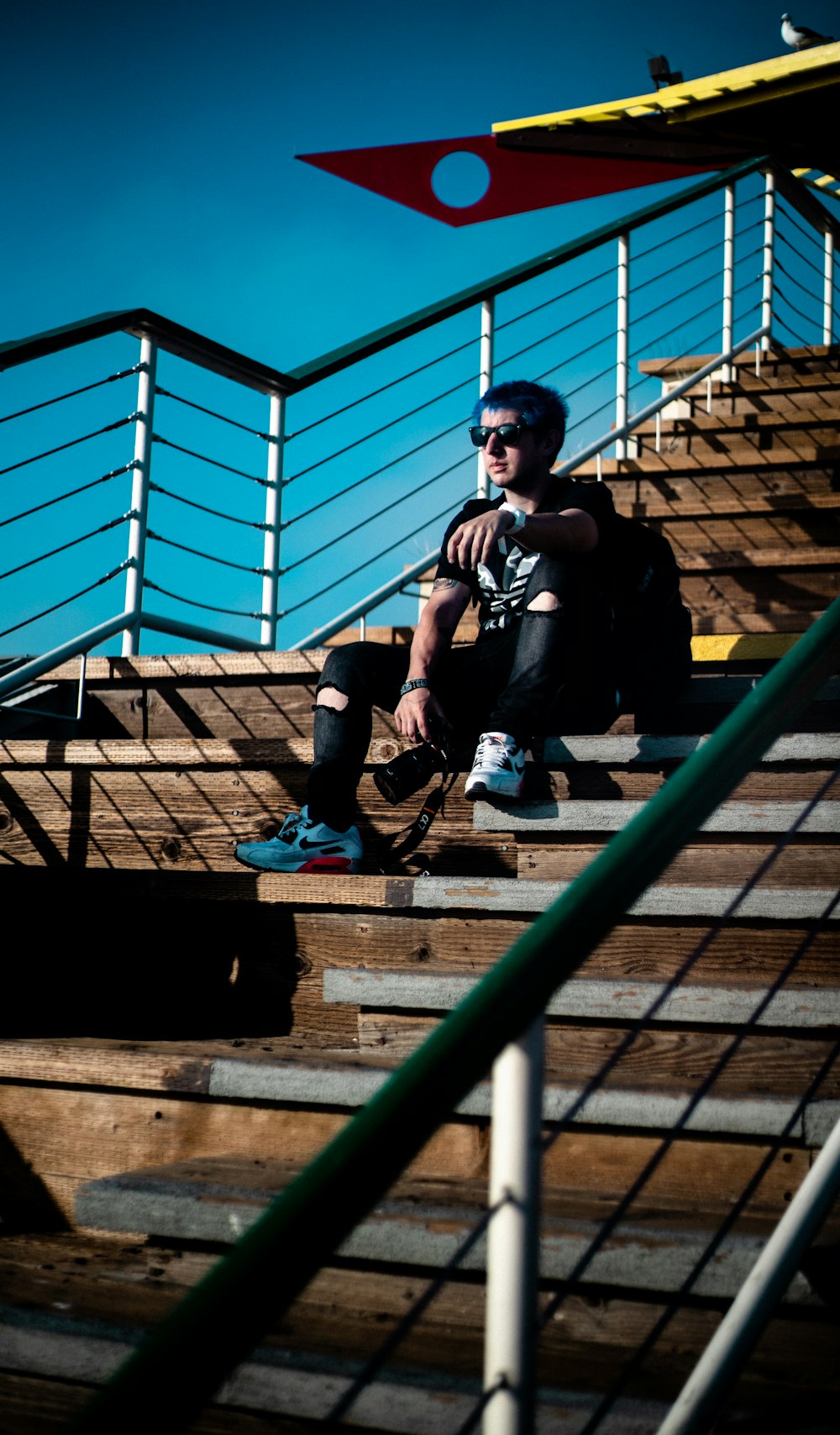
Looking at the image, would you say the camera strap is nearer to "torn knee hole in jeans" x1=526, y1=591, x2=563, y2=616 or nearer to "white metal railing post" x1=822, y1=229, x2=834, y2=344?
"torn knee hole in jeans" x1=526, y1=591, x2=563, y2=616

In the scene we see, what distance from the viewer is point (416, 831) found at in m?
2.30

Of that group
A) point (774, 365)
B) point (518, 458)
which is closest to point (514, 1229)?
point (518, 458)

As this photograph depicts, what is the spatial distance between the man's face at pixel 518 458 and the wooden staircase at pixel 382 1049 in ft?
2.02

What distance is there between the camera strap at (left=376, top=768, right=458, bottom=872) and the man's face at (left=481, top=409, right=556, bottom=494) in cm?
73

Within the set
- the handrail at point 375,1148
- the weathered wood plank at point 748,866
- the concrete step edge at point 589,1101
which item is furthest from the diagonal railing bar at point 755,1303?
the weathered wood plank at point 748,866

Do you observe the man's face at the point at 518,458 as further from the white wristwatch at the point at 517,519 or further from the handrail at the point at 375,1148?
the handrail at the point at 375,1148

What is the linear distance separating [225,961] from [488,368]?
91.5 inches

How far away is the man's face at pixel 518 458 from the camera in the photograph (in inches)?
103

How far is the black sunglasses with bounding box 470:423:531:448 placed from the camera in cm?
259

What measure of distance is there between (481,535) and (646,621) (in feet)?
1.75

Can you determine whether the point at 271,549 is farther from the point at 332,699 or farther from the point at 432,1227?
the point at 432,1227

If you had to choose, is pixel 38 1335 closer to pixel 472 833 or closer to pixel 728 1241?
pixel 728 1241

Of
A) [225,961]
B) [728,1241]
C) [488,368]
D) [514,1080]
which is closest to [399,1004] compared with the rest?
[225,961]

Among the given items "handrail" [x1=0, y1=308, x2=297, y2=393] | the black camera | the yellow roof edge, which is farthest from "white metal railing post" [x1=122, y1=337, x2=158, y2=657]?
the yellow roof edge
